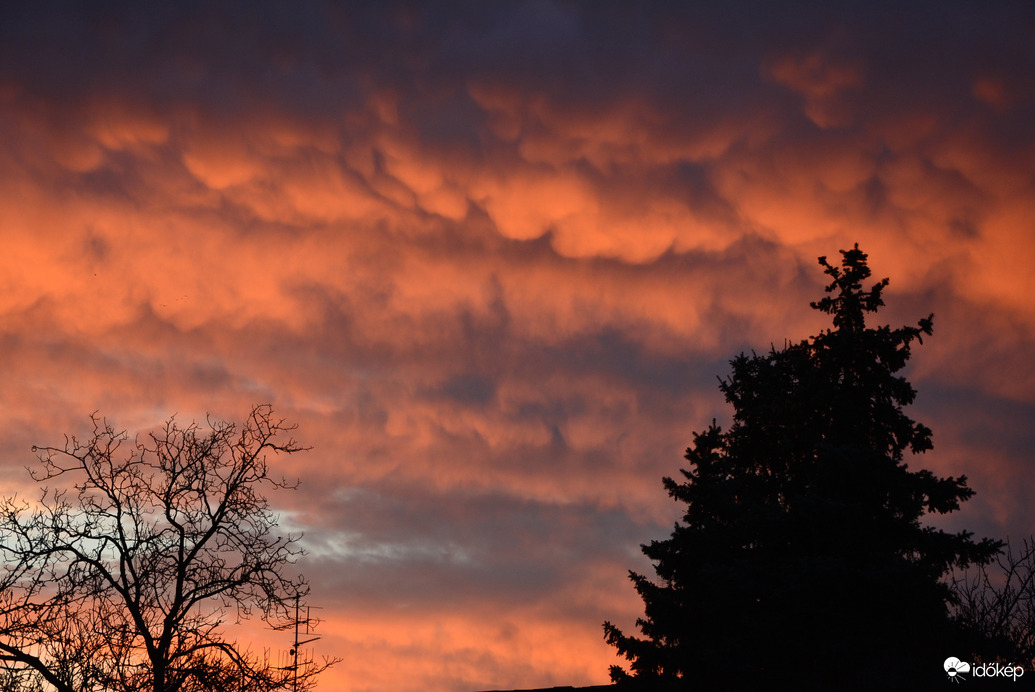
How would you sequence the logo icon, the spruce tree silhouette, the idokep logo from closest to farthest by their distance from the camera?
the idokep logo < the logo icon < the spruce tree silhouette

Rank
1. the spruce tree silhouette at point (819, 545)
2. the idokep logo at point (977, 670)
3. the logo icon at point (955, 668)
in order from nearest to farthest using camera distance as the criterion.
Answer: the idokep logo at point (977, 670)
the logo icon at point (955, 668)
the spruce tree silhouette at point (819, 545)

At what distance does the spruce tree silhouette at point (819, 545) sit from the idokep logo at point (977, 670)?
1.80ft

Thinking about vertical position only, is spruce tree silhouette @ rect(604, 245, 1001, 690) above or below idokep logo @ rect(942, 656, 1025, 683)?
above

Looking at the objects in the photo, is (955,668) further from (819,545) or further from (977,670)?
(819,545)

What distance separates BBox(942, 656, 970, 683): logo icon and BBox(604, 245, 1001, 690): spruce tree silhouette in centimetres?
44

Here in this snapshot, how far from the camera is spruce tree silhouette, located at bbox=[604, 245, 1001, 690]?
73.8 feet

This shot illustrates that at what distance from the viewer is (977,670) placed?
18.7 meters

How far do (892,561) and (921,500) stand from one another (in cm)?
262

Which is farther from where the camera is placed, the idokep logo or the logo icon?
the logo icon

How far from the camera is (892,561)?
905 inches

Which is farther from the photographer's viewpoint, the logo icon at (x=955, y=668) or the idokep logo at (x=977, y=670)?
the logo icon at (x=955, y=668)

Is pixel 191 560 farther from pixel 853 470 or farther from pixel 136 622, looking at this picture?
pixel 853 470

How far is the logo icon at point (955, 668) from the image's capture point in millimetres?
17562

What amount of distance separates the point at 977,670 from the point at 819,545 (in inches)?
243
